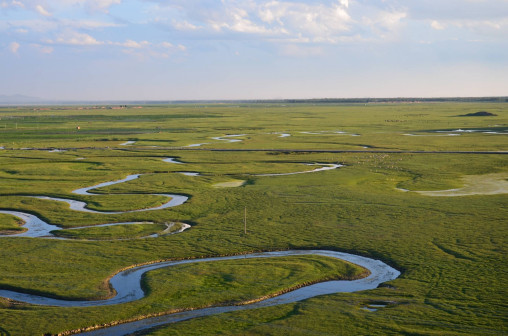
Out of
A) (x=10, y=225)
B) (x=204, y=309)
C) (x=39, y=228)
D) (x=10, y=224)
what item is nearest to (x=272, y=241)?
(x=204, y=309)

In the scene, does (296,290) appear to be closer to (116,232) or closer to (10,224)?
(116,232)

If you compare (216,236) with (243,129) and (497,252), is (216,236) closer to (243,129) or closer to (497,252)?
(497,252)

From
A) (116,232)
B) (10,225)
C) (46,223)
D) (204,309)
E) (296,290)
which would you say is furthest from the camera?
(46,223)

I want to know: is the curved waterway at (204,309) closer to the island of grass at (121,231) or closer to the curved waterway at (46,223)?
the island of grass at (121,231)

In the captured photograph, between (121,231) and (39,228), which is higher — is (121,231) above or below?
above

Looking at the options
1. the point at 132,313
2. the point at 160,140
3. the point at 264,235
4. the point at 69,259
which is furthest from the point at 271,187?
the point at 160,140

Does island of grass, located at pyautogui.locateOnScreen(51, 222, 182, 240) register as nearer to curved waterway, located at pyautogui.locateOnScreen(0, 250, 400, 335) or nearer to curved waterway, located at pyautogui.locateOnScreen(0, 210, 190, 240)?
curved waterway, located at pyautogui.locateOnScreen(0, 210, 190, 240)

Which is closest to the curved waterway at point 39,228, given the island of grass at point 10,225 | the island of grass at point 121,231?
the island of grass at point 121,231
